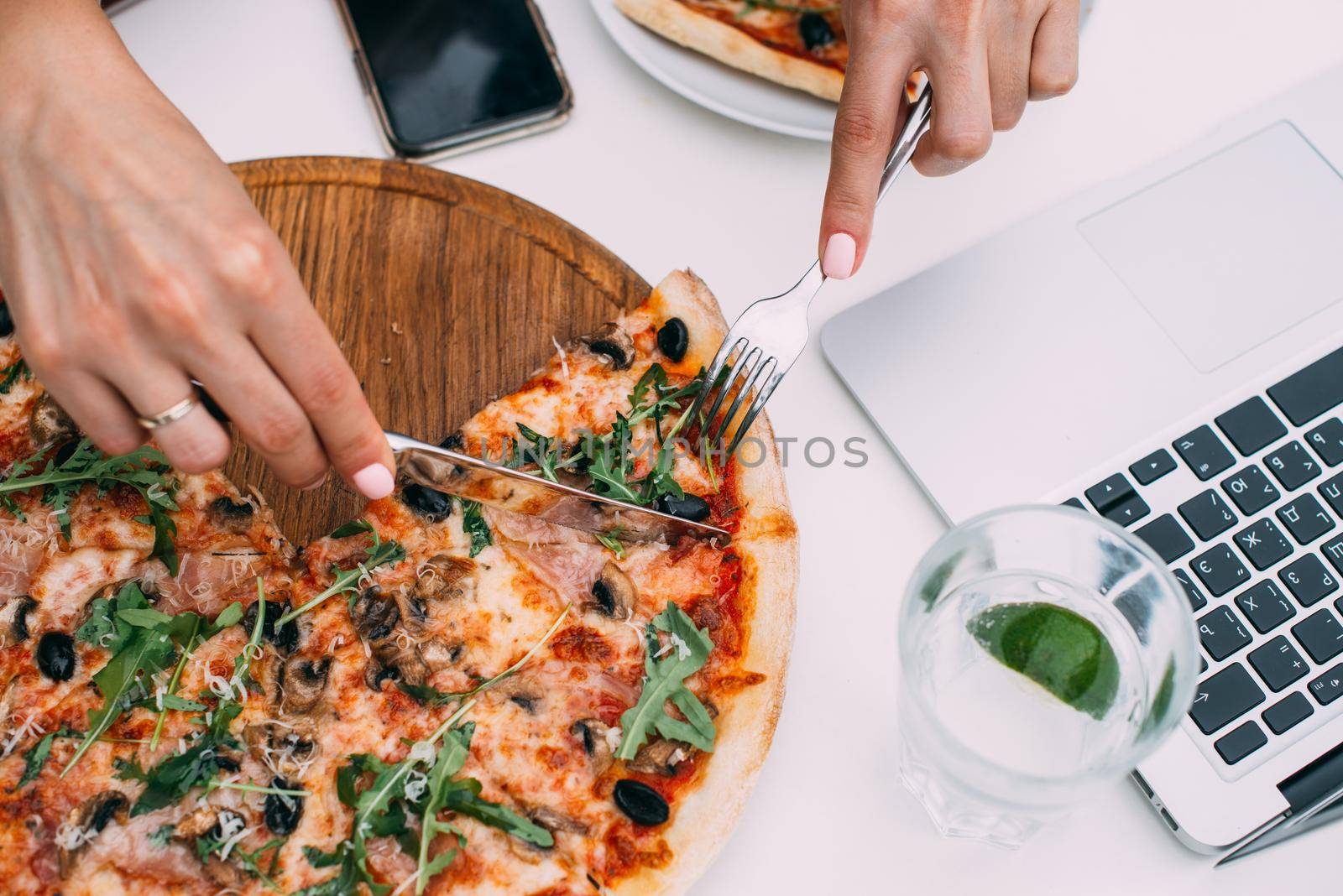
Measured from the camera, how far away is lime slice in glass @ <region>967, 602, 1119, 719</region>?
4.69 feet

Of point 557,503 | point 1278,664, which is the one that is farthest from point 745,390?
point 1278,664

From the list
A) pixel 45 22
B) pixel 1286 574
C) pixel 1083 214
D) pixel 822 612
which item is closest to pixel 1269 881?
pixel 1286 574

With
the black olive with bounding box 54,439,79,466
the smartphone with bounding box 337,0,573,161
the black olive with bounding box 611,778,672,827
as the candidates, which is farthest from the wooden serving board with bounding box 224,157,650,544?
the black olive with bounding box 611,778,672,827

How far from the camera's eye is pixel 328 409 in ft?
4.05

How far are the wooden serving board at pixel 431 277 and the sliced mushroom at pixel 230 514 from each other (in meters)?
0.27

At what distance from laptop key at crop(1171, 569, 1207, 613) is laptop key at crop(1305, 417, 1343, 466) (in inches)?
13.0

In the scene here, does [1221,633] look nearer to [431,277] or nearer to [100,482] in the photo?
[431,277]

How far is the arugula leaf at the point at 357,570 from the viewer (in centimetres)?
159

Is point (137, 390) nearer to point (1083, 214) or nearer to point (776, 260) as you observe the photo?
point (776, 260)

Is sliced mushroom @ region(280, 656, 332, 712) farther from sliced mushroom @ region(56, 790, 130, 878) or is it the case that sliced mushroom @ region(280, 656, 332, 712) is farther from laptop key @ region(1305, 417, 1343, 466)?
laptop key @ region(1305, 417, 1343, 466)

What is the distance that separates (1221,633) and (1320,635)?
151mm

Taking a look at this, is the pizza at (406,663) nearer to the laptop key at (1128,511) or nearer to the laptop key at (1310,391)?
Result: the laptop key at (1128,511)

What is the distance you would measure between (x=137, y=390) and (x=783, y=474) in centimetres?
95

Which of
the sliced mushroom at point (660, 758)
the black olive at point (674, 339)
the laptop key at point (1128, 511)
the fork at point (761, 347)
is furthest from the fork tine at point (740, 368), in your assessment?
the laptop key at point (1128, 511)
